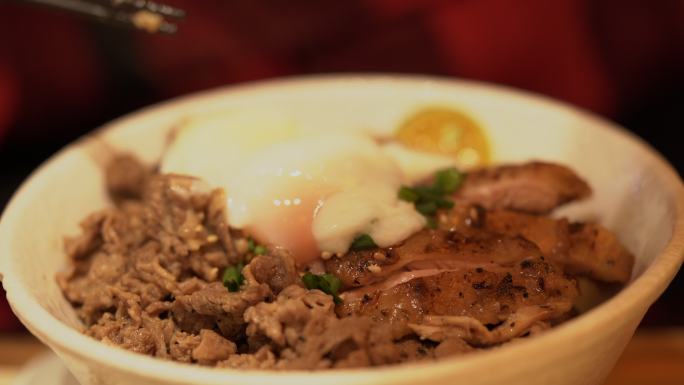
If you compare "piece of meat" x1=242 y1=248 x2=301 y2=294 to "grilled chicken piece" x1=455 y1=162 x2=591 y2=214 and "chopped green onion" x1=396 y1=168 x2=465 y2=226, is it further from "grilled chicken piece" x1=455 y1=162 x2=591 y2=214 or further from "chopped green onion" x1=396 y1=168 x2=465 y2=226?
"grilled chicken piece" x1=455 y1=162 x2=591 y2=214

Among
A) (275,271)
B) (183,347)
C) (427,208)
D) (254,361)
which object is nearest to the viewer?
(254,361)

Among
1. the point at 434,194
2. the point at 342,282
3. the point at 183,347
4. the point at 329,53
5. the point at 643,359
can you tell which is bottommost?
the point at 643,359

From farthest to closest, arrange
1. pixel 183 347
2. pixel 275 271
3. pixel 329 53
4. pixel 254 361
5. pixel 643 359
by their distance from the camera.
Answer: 1. pixel 329 53
2. pixel 643 359
3. pixel 275 271
4. pixel 183 347
5. pixel 254 361

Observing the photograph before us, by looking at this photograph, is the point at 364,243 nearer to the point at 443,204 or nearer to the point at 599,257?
the point at 443,204

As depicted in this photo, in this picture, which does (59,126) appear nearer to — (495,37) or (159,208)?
(159,208)

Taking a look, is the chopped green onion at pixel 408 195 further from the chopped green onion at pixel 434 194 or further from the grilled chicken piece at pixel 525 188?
the grilled chicken piece at pixel 525 188

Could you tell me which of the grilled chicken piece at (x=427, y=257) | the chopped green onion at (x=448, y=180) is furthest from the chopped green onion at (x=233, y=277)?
the chopped green onion at (x=448, y=180)

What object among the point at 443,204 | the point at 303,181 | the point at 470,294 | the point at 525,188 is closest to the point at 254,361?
the point at 470,294
